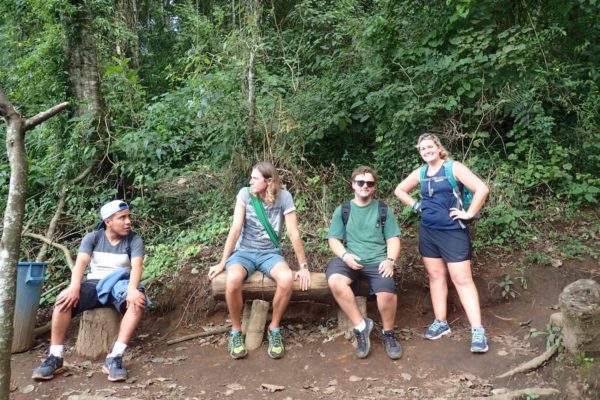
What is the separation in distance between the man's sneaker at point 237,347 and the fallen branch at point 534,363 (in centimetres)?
222

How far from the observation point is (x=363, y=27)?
8.14 meters

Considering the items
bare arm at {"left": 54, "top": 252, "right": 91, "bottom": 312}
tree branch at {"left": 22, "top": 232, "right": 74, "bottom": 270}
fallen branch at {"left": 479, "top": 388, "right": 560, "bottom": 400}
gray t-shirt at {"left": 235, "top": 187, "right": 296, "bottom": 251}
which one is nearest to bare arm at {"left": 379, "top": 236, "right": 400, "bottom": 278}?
gray t-shirt at {"left": 235, "top": 187, "right": 296, "bottom": 251}

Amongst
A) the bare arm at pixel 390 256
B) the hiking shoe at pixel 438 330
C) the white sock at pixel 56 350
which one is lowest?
the white sock at pixel 56 350

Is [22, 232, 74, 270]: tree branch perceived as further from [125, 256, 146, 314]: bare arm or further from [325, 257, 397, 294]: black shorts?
[325, 257, 397, 294]: black shorts

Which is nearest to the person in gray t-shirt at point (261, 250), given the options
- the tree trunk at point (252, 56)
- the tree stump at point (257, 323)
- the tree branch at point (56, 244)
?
the tree stump at point (257, 323)

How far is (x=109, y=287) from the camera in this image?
4469 millimetres

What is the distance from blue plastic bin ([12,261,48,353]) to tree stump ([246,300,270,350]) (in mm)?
2248

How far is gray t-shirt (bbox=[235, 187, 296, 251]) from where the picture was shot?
15.4ft

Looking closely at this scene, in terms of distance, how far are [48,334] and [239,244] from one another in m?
2.57

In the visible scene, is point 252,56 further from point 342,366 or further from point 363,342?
point 342,366

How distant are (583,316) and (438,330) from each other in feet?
4.46

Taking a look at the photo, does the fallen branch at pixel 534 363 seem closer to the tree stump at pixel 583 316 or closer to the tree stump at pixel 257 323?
the tree stump at pixel 583 316

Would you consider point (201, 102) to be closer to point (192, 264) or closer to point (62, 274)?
point (192, 264)

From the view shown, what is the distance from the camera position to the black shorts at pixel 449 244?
4305mm
